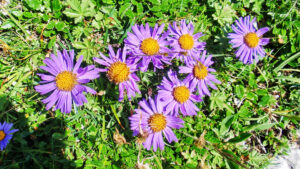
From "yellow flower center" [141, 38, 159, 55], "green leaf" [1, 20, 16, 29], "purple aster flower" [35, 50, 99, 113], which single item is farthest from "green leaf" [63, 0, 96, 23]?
"yellow flower center" [141, 38, 159, 55]

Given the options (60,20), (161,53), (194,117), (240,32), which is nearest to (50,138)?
(60,20)

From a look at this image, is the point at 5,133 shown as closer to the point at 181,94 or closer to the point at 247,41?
the point at 181,94

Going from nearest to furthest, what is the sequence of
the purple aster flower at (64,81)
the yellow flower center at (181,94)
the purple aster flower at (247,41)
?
1. the purple aster flower at (64,81)
2. the yellow flower center at (181,94)
3. the purple aster flower at (247,41)

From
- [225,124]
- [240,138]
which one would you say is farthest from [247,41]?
[240,138]

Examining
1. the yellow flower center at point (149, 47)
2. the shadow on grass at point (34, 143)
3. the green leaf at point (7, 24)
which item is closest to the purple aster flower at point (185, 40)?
the yellow flower center at point (149, 47)

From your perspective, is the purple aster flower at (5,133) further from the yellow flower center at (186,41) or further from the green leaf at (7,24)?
the yellow flower center at (186,41)

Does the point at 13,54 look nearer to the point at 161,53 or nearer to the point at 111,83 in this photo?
the point at 111,83
